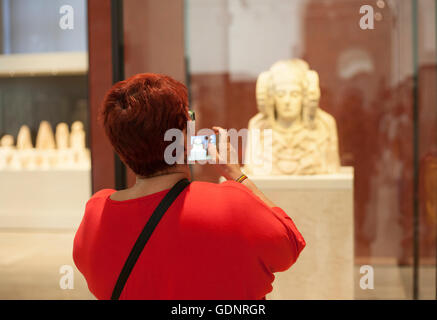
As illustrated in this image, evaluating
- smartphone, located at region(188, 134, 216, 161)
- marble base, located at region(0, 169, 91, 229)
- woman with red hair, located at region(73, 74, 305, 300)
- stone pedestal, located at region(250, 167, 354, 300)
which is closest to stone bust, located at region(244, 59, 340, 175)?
stone pedestal, located at region(250, 167, 354, 300)

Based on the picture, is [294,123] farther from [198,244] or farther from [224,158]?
[198,244]

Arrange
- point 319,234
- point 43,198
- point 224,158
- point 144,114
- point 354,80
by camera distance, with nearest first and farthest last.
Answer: point 144,114, point 224,158, point 319,234, point 43,198, point 354,80

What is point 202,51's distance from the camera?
383 cm

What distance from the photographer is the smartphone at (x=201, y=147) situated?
1555mm

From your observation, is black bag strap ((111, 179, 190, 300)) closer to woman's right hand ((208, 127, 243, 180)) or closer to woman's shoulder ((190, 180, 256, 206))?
woman's shoulder ((190, 180, 256, 206))

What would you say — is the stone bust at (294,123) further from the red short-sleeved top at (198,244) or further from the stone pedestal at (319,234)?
the red short-sleeved top at (198,244)

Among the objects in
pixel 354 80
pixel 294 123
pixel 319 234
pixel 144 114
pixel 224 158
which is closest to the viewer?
pixel 144 114

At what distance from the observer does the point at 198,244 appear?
1273mm

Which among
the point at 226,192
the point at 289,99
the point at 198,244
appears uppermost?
the point at 289,99

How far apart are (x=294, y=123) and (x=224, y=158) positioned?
172 cm

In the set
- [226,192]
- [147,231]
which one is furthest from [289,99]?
[147,231]

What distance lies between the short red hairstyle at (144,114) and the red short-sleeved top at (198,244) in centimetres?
15

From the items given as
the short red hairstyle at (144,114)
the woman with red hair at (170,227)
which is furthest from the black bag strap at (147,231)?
the short red hairstyle at (144,114)
